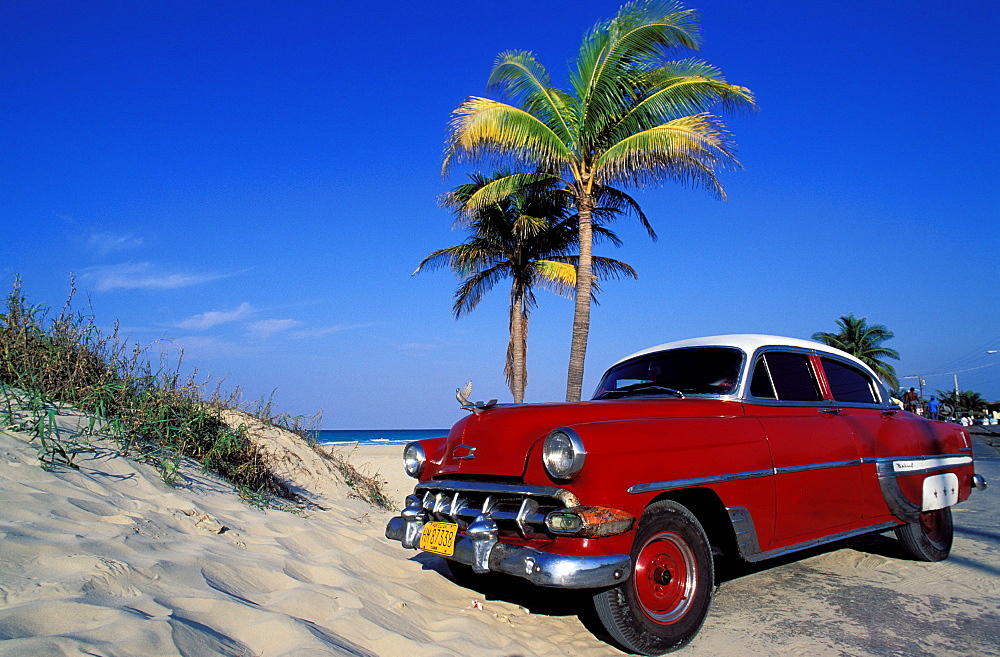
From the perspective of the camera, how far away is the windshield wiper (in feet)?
14.3

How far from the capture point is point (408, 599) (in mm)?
3703

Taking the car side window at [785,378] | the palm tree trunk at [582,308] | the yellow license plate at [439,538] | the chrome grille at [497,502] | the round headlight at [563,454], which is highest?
the palm tree trunk at [582,308]

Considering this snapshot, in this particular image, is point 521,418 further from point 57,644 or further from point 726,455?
point 57,644

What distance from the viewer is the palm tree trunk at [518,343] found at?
66.8ft

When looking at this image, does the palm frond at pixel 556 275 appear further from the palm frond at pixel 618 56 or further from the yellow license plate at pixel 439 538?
the yellow license plate at pixel 439 538

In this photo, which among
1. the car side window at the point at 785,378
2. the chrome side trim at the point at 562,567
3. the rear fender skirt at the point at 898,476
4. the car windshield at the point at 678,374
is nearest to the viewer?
the chrome side trim at the point at 562,567

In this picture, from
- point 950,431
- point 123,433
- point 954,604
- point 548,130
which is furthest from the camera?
point 548,130

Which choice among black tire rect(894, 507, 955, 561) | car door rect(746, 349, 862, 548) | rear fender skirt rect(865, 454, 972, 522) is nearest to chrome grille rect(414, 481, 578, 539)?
car door rect(746, 349, 862, 548)

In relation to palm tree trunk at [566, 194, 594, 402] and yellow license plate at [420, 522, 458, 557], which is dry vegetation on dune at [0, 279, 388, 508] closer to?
yellow license plate at [420, 522, 458, 557]

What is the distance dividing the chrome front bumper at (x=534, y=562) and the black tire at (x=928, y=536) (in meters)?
3.37

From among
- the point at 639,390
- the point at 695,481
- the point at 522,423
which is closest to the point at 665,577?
the point at 695,481

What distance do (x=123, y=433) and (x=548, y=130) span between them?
977cm

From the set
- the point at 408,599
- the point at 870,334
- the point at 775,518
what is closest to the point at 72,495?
the point at 408,599

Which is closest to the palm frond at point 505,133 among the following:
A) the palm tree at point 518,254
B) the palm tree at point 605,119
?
the palm tree at point 605,119
